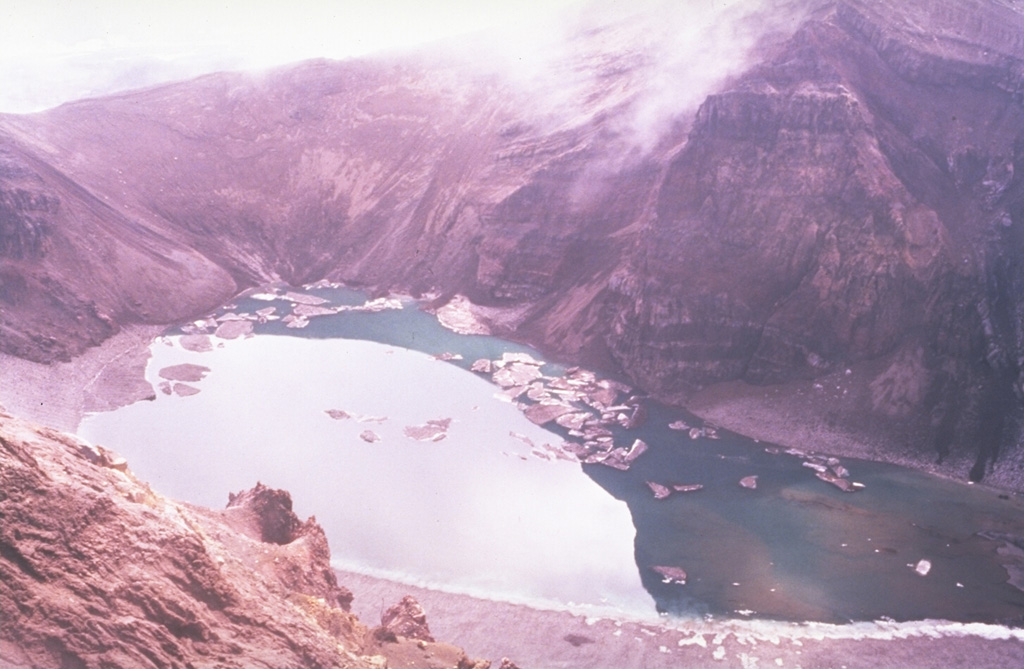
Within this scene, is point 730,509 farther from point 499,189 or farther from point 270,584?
point 499,189

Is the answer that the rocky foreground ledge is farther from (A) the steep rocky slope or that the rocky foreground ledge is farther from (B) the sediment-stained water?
(A) the steep rocky slope

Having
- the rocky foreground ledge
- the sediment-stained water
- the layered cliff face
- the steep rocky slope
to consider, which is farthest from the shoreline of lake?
the layered cliff face

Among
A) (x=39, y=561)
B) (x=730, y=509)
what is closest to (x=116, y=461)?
(x=39, y=561)

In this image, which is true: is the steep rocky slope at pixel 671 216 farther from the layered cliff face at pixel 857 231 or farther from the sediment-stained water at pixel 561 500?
the sediment-stained water at pixel 561 500

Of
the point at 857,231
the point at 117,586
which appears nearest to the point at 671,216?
the point at 857,231

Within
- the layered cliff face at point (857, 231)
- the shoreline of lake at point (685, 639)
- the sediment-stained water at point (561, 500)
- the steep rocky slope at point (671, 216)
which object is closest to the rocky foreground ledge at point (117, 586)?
the shoreline of lake at point (685, 639)

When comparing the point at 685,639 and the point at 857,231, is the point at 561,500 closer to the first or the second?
the point at 685,639
